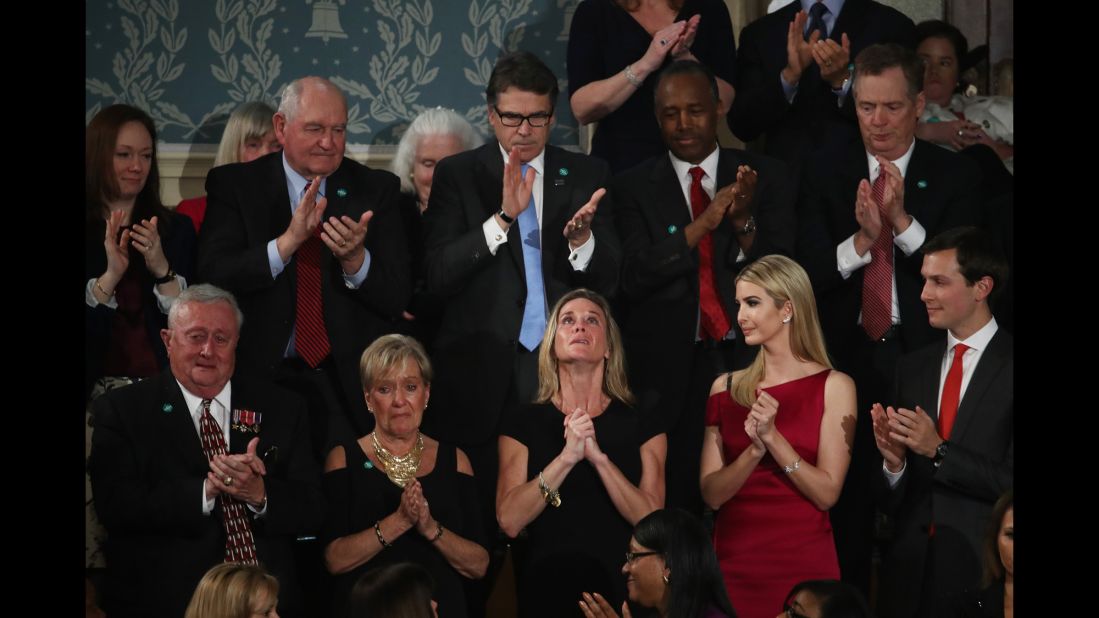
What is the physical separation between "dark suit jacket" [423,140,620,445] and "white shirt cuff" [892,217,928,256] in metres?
0.80

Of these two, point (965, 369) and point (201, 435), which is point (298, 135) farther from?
point (965, 369)

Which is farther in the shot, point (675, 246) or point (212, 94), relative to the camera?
point (212, 94)

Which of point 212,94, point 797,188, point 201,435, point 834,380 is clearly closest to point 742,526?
point 834,380

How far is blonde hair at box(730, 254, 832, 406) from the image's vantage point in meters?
4.23

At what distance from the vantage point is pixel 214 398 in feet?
13.6

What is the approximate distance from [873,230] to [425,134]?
1.47 m

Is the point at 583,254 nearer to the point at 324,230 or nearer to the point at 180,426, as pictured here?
the point at 324,230

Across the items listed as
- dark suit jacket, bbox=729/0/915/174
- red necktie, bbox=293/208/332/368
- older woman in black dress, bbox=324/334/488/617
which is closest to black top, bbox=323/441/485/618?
older woman in black dress, bbox=324/334/488/617

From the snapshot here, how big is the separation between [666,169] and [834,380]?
810mm

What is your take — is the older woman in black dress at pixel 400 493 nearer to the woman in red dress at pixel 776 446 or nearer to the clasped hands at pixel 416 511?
the clasped hands at pixel 416 511

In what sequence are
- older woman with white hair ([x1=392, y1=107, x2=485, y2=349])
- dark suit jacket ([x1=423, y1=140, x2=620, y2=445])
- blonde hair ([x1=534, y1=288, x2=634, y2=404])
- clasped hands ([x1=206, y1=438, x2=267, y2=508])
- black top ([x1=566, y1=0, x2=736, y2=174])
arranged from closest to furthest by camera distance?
clasped hands ([x1=206, y1=438, x2=267, y2=508]), blonde hair ([x1=534, y1=288, x2=634, y2=404]), dark suit jacket ([x1=423, y1=140, x2=620, y2=445]), older woman with white hair ([x1=392, y1=107, x2=485, y2=349]), black top ([x1=566, y1=0, x2=736, y2=174])

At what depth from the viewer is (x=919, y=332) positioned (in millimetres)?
4418

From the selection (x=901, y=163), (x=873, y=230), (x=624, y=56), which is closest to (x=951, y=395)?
(x=873, y=230)

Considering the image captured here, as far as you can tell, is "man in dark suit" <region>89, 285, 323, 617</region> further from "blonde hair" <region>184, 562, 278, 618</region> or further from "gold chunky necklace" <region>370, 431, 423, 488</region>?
"blonde hair" <region>184, 562, 278, 618</region>
